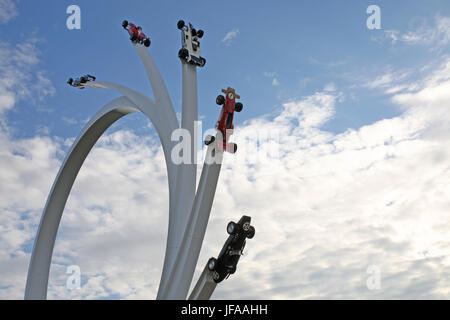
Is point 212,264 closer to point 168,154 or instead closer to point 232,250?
point 232,250

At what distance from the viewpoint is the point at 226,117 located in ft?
31.3

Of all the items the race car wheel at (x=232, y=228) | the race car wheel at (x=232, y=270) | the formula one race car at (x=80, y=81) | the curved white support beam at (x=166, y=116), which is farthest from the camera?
the formula one race car at (x=80, y=81)

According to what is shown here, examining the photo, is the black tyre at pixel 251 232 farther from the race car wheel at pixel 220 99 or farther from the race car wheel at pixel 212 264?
the race car wheel at pixel 220 99

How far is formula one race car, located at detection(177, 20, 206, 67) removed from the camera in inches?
471

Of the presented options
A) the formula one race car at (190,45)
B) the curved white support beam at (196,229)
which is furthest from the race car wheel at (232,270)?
the formula one race car at (190,45)

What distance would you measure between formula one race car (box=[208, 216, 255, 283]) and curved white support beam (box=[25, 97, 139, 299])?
29.2ft

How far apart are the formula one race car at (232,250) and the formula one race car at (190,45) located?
4.95 meters

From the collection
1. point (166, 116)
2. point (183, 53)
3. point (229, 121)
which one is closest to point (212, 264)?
point (229, 121)

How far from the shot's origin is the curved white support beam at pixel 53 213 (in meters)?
16.8

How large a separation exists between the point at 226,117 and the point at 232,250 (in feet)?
9.04

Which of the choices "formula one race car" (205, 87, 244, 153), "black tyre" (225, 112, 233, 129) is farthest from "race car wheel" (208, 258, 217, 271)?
"black tyre" (225, 112, 233, 129)

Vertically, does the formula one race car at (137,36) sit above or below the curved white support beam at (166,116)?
above
